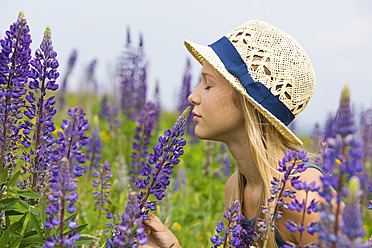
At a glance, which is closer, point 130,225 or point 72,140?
point 130,225

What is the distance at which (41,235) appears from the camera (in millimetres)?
1885

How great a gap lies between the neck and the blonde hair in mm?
62

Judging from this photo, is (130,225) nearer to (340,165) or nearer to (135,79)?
(340,165)

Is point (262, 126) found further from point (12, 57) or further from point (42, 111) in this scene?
point (12, 57)

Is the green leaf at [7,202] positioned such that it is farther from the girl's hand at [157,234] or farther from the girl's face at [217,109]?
the girl's face at [217,109]

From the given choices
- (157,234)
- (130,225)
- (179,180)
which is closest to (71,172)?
(130,225)

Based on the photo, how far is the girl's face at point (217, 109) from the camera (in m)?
2.66

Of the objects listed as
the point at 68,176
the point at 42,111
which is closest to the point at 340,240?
the point at 68,176

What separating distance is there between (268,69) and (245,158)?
0.65 metres

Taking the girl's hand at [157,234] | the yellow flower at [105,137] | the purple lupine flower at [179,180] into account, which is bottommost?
the purple lupine flower at [179,180]

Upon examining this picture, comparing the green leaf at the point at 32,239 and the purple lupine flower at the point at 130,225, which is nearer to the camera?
the purple lupine flower at the point at 130,225

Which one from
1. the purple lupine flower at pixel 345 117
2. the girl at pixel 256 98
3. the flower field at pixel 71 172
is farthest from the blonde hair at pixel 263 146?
the purple lupine flower at pixel 345 117

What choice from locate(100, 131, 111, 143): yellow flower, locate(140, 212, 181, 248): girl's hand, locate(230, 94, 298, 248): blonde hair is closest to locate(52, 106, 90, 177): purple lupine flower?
locate(140, 212, 181, 248): girl's hand

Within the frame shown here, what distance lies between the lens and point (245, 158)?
2.82m
